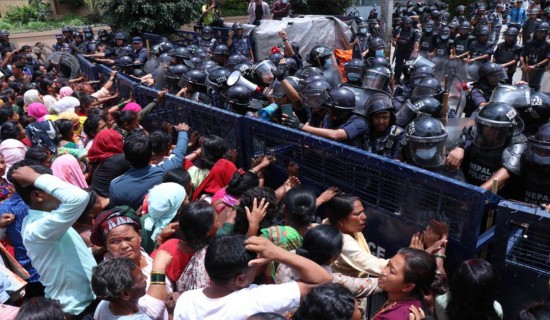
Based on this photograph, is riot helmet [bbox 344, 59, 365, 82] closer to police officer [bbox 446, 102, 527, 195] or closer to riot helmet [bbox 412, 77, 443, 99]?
riot helmet [bbox 412, 77, 443, 99]

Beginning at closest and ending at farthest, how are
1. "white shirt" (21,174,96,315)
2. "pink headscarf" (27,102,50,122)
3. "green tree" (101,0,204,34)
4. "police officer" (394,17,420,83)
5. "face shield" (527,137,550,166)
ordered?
"white shirt" (21,174,96,315) < "face shield" (527,137,550,166) < "pink headscarf" (27,102,50,122) < "police officer" (394,17,420,83) < "green tree" (101,0,204,34)

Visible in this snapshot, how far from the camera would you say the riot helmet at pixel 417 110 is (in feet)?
15.2

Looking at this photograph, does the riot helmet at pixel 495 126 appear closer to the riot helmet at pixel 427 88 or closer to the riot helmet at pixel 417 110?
the riot helmet at pixel 417 110

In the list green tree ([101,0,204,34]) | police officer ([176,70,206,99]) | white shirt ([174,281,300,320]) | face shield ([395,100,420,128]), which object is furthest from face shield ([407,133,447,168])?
green tree ([101,0,204,34])

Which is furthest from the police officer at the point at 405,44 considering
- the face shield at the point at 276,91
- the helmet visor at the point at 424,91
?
the face shield at the point at 276,91

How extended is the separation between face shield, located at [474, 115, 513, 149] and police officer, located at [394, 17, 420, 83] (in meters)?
8.78

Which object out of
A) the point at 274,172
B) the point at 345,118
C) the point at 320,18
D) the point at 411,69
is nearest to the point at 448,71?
the point at 411,69

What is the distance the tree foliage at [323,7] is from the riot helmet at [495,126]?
19544mm

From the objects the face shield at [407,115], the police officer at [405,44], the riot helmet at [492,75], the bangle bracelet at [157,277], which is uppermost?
the riot helmet at [492,75]

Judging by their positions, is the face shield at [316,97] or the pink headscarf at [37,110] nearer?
the face shield at [316,97]

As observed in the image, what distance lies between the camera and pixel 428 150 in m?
3.47

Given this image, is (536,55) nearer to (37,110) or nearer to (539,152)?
(539,152)

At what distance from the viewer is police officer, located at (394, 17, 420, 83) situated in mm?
12012

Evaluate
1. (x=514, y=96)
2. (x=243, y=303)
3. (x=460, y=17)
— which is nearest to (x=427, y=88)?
(x=514, y=96)
